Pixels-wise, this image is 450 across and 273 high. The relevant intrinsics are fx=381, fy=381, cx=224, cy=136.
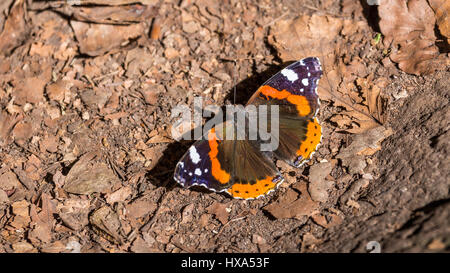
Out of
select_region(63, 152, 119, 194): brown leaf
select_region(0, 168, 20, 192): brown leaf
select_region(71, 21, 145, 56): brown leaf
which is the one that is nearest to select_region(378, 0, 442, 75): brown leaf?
select_region(71, 21, 145, 56): brown leaf

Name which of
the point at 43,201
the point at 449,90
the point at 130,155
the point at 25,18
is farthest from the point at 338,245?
the point at 25,18

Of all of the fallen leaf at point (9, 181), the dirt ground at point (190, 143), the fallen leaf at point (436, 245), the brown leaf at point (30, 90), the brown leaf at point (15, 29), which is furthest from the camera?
the brown leaf at point (15, 29)

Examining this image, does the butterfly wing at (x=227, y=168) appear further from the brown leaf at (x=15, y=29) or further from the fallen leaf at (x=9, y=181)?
the brown leaf at (x=15, y=29)

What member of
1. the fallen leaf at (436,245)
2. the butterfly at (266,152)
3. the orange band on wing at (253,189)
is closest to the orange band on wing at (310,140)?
the butterfly at (266,152)

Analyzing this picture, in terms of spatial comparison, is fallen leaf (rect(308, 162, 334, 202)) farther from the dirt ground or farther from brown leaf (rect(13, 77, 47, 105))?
brown leaf (rect(13, 77, 47, 105))

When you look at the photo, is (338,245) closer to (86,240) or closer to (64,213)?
(86,240)
